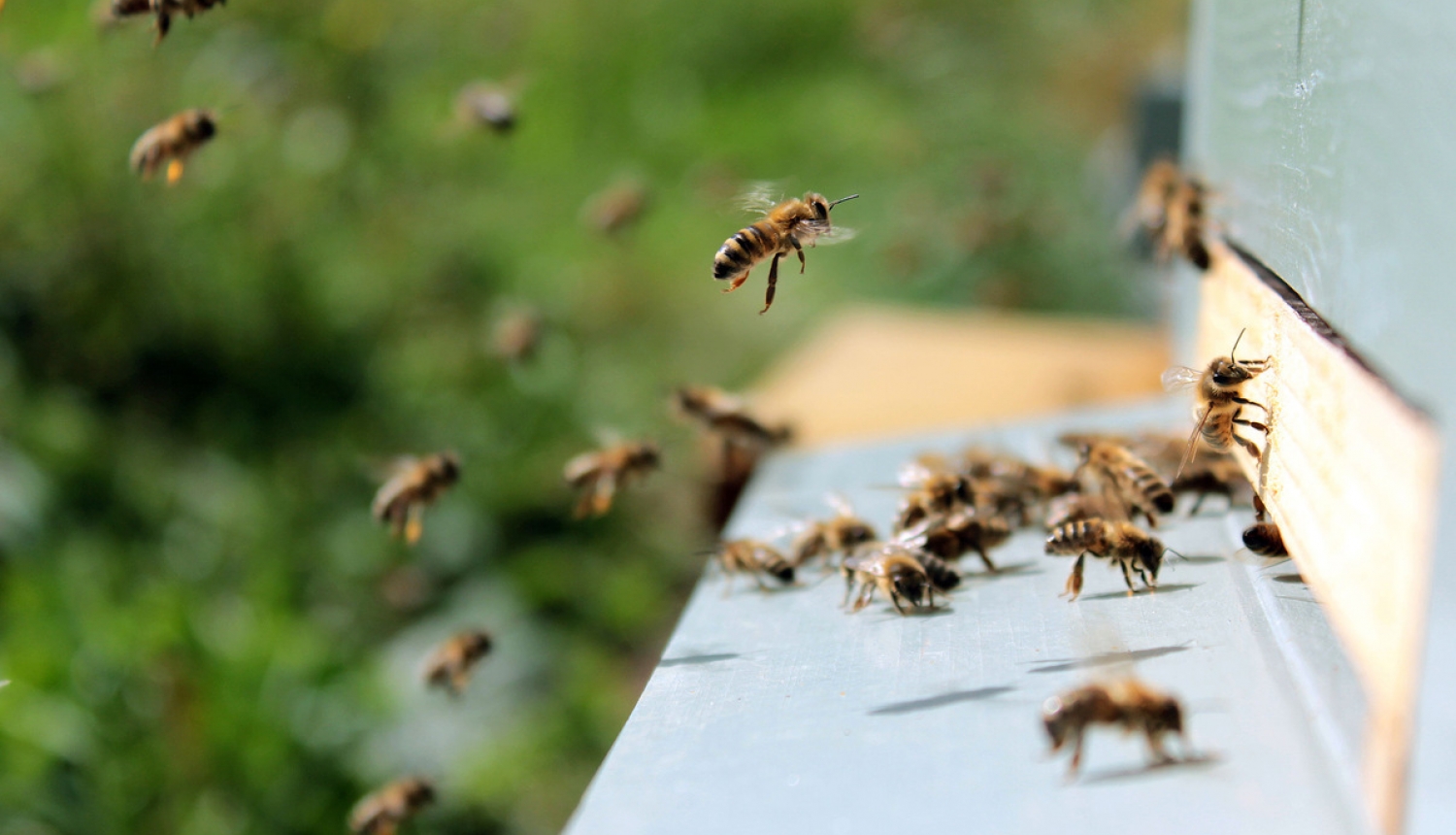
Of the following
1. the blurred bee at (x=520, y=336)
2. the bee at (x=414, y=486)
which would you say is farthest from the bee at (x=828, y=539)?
the blurred bee at (x=520, y=336)

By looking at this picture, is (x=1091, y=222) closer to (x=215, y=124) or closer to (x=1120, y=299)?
(x=1120, y=299)

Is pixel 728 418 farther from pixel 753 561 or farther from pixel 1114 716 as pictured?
pixel 1114 716

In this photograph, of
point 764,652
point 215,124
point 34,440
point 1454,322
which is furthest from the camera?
point 34,440

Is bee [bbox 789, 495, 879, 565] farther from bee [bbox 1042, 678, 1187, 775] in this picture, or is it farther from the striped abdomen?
bee [bbox 1042, 678, 1187, 775]

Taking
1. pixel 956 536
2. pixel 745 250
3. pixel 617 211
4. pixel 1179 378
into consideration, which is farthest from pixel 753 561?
pixel 617 211

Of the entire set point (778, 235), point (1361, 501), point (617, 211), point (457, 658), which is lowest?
point (1361, 501)

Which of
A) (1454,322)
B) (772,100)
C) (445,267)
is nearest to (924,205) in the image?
(772,100)

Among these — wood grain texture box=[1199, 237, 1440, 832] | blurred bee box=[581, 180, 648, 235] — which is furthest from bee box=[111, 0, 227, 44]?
blurred bee box=[581, 180, 648, 235]
